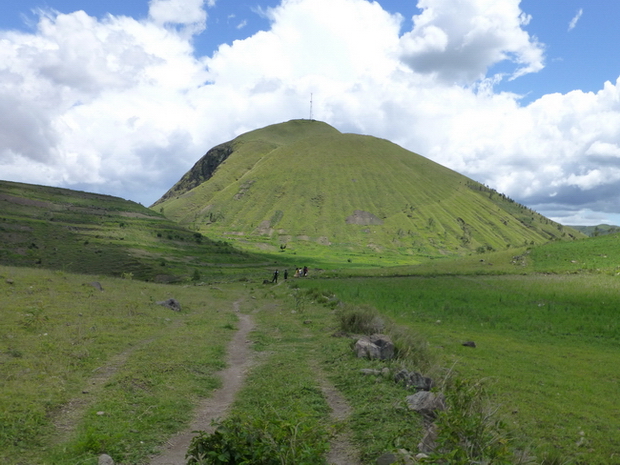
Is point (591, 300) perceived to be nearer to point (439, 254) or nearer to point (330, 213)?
point (439, 254)

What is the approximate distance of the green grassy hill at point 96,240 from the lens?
69.4m

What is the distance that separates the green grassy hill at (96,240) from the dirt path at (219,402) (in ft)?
142

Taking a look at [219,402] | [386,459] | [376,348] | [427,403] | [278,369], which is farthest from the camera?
[376,348]

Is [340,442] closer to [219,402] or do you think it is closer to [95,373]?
[219,402]

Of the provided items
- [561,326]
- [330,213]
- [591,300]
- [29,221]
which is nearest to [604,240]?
[591,300]

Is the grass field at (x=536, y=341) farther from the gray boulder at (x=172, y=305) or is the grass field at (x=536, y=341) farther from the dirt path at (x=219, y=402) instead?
the gray boulder at (x=172, y=305)

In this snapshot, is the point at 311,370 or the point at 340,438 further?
the point at 311,370

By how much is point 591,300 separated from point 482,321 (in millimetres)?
12751

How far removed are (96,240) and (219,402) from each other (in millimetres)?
85617

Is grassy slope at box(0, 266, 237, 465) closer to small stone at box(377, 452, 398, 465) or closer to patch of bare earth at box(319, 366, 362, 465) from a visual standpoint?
patch of bare earth at box(319, 366, 362, 465)

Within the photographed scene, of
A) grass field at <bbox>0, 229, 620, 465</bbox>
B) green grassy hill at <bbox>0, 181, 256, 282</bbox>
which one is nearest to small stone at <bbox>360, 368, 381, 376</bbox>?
grass field at <bbox>0, 229, 620, 465</bbox>

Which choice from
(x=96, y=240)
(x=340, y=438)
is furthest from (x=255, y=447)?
(x=96, y=240)

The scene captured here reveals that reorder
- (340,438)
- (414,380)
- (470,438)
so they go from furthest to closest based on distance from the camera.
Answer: (414,380)
(340,438)
(470,438)

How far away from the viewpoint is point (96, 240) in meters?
84.6
